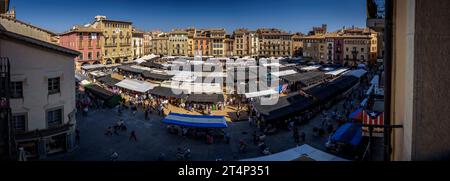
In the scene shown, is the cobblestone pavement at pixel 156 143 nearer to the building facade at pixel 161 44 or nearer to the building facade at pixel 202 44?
the building facade at pixel 202 44

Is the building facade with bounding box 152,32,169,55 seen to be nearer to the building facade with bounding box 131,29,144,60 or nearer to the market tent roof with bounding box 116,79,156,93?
the building facade with bounding box 131,29,144,60

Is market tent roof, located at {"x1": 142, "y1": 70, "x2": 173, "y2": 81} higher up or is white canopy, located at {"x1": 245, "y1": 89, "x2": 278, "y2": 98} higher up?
market tent roof, located at {"x1": 142, "y1": 70, "x2": 173, "y2": 81}

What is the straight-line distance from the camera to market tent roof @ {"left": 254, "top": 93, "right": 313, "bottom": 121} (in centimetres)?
2422

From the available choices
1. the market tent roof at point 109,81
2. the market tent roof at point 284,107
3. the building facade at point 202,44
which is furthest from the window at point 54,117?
the building facade at point 202,44

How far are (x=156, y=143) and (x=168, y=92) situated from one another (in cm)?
1248

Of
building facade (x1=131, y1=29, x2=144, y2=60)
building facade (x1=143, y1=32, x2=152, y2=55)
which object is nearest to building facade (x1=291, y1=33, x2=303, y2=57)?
building facade (x1=131, y1=29, x2=144, y2=60)

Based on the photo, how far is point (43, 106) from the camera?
18.4 m

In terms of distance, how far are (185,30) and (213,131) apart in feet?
264

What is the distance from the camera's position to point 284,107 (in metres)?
25.8

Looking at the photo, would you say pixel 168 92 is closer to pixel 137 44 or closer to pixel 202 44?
pixel 137 44

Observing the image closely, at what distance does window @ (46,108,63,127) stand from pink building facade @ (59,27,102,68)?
47.8 metres

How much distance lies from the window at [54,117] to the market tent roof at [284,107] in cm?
1171
